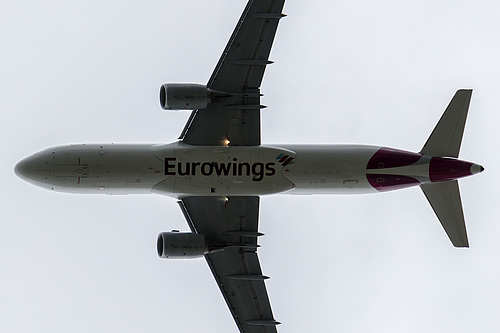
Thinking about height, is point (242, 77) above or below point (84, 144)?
above

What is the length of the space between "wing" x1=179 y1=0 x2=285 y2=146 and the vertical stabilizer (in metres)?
8.33

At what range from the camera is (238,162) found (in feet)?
134

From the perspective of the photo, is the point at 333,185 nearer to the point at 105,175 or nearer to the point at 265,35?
the point at 265,35

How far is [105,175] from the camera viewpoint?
40.2m

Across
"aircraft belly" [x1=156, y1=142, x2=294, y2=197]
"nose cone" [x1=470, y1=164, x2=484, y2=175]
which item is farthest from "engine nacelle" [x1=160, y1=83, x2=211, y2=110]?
"nose cone" [x1=470, y1=164, x2=484, y2=175]

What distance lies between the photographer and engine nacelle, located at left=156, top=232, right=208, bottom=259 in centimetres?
4094

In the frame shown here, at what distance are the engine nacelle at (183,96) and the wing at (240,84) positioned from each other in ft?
3.08

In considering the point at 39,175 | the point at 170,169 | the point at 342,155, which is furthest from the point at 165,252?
the point at 342,155

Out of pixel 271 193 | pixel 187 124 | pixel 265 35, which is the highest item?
pixel 265 35

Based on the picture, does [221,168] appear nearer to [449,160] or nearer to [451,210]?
[449,160]

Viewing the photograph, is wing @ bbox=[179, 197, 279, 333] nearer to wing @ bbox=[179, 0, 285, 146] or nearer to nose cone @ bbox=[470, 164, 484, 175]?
wing @ bbox=[179, 0, 285, 146]

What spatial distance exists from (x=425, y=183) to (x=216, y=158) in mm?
9954

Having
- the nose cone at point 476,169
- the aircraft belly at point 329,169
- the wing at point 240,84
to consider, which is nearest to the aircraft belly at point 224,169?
the aircraft belly at point 329,169

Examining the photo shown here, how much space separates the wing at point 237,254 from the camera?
42531 millimetres
